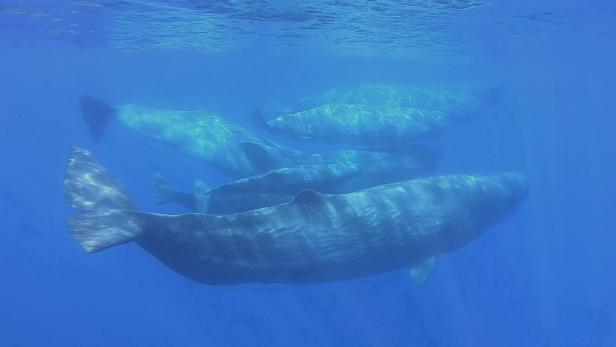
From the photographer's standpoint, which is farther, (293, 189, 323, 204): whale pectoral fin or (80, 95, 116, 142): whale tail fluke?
(80, 95, 116, 142): whale tail fluke

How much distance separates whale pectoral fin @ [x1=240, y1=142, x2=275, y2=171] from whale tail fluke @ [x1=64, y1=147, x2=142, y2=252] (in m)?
4.52

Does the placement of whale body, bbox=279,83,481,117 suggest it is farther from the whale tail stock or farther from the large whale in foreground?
the large whale in foreground

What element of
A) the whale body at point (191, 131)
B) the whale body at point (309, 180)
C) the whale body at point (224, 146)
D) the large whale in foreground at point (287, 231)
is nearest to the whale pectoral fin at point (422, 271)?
the large whale in foreground at point (287, 231)

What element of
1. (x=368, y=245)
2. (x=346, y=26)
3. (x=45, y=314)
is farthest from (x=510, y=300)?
(x=45, y=314)

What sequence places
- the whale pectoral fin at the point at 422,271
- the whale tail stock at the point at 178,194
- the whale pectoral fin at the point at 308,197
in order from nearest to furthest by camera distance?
1. the whale pectoral fin at the point at 308,197
2. the whale pectoral fin at the point at 422,271
3. the whale tail stock at the point at 178,194

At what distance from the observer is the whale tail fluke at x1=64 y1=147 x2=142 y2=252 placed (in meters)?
8.48

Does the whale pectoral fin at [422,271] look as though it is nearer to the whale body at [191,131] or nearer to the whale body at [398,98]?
the whale body at [191,131]

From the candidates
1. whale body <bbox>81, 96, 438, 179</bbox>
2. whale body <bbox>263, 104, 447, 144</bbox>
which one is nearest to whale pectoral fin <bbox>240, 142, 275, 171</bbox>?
whale body <bbox>81, 96, 438, 179</bbox>

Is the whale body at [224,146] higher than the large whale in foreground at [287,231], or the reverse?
the large whale in foreground at [287,231]

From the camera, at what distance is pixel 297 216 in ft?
33.5

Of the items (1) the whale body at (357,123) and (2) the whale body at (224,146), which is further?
(1) the whale body at (357,123)

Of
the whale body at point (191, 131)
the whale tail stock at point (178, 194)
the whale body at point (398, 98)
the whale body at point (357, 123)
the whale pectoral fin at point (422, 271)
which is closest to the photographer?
the whale pectoral fin at point (422, 271)

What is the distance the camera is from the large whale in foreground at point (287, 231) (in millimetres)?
9391

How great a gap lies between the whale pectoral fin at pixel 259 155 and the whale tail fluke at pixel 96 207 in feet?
14.8
